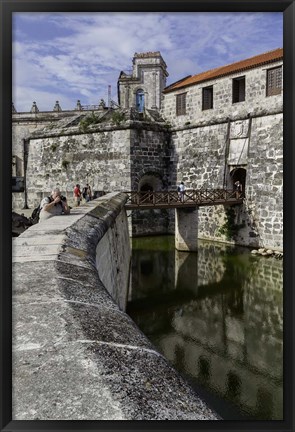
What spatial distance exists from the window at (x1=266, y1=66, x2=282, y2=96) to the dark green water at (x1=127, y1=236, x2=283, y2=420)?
22.3 ft

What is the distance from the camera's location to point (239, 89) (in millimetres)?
17562

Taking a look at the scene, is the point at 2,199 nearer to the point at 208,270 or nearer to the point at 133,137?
the point at 208,270

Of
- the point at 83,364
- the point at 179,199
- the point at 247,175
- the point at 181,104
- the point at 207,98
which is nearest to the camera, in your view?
the point at 83,364

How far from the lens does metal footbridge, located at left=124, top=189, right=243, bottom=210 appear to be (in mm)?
14673

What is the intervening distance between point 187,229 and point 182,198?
188 cm

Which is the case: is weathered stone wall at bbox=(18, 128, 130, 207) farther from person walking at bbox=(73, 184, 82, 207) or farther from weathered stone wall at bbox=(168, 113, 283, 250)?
person walking at bbox=(73, 184, 82, 207)

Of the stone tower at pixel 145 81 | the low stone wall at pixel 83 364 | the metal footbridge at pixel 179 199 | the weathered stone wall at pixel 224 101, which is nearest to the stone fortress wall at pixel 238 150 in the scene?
the weathered stone wall at pixel 224 101

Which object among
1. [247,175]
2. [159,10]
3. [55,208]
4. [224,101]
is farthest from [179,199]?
[159,10]

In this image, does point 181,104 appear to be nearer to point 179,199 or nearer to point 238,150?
point 238,150

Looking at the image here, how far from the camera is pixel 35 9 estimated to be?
149 centimetres

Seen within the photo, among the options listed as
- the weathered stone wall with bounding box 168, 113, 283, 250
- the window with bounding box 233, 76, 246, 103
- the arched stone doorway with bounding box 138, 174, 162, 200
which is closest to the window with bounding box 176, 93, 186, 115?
the weathered stone wall with bounding box 168, 113, 283, 250

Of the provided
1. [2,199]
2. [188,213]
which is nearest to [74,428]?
[2,199]

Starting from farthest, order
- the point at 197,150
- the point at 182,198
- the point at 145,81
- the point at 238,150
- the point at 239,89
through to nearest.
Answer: the point at 145,81 < the point at 197,150 < the point at 239,89 < the point at 238,150 < the point at 182,198

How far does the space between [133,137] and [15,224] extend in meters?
10.3
